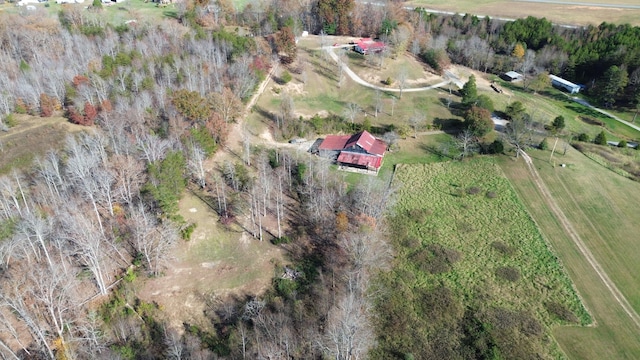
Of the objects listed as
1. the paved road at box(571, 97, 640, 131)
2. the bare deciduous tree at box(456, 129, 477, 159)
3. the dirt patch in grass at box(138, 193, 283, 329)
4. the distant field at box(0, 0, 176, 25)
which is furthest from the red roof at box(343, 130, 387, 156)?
the distant field at box(0, 0, 176, 25)

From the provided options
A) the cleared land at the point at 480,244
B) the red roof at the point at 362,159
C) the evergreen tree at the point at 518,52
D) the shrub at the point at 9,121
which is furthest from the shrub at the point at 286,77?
the evergreen tree at the point at 518,52

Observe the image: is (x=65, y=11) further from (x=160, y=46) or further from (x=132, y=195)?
(x=132, y=195)

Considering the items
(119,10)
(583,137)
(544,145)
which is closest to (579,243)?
(544,145)

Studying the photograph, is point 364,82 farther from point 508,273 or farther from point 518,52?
point 508,273

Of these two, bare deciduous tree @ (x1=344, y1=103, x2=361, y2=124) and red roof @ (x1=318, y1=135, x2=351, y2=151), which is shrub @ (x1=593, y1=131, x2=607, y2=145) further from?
red roof @ (x1=318, y1=135, x2=351, y2=151)

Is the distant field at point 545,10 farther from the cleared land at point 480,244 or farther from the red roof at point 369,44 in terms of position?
the cleared land at point 480,244

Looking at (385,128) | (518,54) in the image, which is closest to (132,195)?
(385,128)
